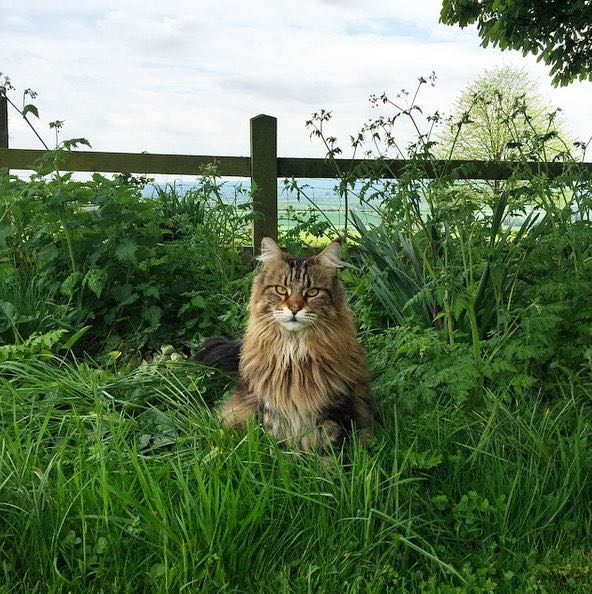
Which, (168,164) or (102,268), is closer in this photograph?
(102,268)

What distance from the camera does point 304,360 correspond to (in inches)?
148

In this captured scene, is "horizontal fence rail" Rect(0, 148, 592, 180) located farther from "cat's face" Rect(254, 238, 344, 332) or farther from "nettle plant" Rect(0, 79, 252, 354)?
"cat's face" Rect(254, 238, 344, 332)

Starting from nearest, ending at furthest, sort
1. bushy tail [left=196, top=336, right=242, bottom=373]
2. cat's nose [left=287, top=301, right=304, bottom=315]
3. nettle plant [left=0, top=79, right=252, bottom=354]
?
cat's nose [left=287, top=301, right=304, bottom=315] → bushy tail [left=196, top=336, right=242, bottom=373] → nettle plant [left=0, top=79, right=252, bottom=354]

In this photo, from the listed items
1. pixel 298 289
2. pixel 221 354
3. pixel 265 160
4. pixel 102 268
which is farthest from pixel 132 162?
pixel 298 289

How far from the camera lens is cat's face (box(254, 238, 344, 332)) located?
12.2 ft

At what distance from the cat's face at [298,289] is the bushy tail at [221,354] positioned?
91 centimetres

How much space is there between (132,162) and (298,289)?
241 inches

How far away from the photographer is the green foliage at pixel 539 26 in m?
9.97

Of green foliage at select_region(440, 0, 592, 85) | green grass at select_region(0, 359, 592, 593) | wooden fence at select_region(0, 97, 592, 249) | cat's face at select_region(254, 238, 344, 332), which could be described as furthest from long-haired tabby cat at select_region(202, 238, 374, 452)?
green foliage at select_region(440, 0, 592, 85)

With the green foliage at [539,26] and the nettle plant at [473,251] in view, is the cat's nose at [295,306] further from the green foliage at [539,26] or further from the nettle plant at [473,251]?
the green foliage at [539,26]

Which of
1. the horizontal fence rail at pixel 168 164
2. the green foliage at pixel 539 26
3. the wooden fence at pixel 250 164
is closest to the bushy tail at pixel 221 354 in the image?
the wooden fence at pixel 250 164

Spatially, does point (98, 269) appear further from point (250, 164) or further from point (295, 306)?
point (250, 164)

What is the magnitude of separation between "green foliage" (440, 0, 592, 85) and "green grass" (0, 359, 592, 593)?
7422 mm

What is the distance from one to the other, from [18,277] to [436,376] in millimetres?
3661
